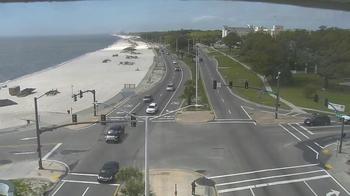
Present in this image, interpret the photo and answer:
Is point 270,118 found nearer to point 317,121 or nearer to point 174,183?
point 317,121

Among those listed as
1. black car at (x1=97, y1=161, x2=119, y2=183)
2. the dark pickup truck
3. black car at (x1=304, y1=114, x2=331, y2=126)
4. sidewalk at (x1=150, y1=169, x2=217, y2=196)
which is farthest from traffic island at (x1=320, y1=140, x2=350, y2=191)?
the dark pickup truck

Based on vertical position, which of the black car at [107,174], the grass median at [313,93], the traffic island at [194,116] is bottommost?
the traffic island at [194,116]

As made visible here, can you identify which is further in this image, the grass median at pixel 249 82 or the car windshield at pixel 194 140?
the grass median at pixel 249 82

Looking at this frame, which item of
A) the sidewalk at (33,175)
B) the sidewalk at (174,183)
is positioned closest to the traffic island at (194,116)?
the sidewalk at (174,183)

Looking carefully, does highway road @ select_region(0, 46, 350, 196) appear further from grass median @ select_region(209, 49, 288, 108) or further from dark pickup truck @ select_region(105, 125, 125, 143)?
grass median @ select_region(209, 49, 288, 108)

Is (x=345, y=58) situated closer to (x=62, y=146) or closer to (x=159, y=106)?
(x=159, y=106)

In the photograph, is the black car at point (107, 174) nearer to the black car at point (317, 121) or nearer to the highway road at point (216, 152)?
the highway road at point (216, 152)
